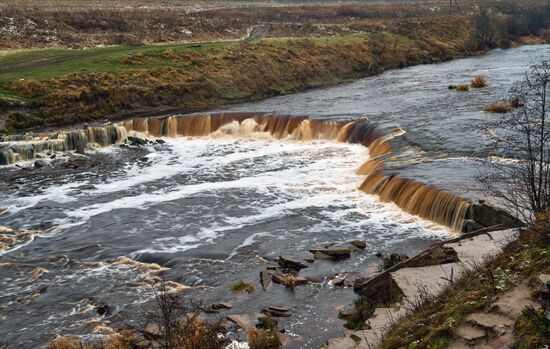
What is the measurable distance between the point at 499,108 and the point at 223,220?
18.2 meters

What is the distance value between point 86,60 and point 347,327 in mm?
41301

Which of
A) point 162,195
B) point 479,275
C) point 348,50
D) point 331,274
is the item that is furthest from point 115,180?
point 348,50

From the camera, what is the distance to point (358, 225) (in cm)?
1984

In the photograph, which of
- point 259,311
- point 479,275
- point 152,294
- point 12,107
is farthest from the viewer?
point 12,107

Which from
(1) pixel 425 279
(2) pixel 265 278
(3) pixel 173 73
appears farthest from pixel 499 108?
(3) pixel 173 73

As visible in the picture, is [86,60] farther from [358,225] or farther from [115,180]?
[358,225]

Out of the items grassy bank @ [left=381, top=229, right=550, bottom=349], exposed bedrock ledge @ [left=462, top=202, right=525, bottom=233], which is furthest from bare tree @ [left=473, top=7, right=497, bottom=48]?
grassy bank @ [left=381, top=229, right=550, bottom=349]

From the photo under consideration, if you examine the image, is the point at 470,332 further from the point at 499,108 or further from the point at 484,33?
the point at 484,33

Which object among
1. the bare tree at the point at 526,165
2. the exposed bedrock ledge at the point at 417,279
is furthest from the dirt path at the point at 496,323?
the bare tree at the point at 526,165

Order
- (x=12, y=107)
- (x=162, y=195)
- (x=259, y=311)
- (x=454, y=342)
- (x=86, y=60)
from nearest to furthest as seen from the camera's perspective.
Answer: (x=454, y=342)
(x=259, y=311)
(x=162, y=195)
(x=12, y=107)
(x=86, y=60)

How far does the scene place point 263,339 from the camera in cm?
1213

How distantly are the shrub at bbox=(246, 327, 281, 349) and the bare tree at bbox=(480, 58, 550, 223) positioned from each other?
6.06 metres

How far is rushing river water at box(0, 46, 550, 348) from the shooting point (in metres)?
15.1

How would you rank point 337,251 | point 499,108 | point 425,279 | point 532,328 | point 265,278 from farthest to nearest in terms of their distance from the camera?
1. point 499,108
2. point 337,251
3. point 265,278
4. point 425,279
5. point 532,328
